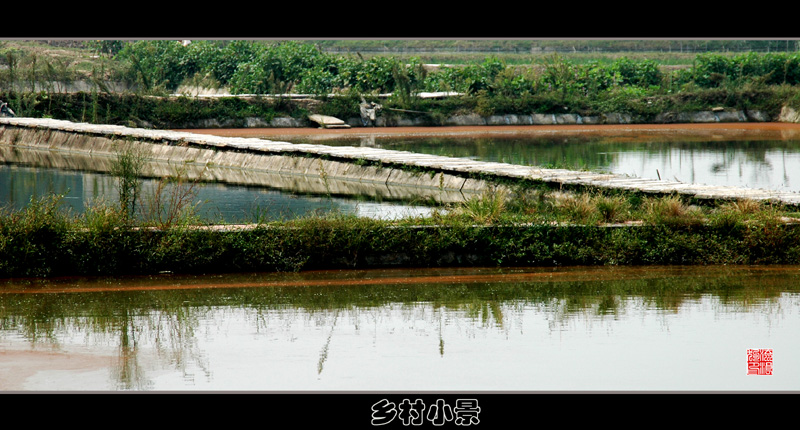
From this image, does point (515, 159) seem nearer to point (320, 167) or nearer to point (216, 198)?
point (320, 167)

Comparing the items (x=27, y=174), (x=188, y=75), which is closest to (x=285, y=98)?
(x=188, y=75)

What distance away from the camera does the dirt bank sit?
36.8 m

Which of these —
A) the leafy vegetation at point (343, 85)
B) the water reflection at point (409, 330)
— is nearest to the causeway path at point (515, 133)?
the leafy vegetation at point (343, 85)

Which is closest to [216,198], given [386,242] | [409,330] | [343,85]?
[386,242]

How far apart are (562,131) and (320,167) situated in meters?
→ 17.7

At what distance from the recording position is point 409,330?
9.42 metres

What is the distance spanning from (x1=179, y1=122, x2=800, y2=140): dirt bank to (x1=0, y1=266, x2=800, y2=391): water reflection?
2459 centimetres

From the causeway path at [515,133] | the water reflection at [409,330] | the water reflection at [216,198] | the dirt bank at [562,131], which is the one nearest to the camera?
the water reflection at [409,330]

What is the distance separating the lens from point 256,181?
925 inches

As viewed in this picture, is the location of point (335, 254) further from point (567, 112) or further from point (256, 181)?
point (567, 112)

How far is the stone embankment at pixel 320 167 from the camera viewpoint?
18.0m

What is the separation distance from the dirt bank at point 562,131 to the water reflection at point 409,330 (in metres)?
24.6

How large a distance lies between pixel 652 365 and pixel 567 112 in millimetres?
35936

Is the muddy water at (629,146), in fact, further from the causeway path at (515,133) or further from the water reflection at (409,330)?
the water reflection at (409,330)
